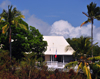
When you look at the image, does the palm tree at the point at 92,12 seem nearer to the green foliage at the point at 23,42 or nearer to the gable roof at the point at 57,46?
the gable roof at the point at 57,46

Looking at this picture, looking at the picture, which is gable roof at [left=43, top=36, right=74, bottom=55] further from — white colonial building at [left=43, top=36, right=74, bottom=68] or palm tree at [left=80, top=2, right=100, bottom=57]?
palm tree at [left=80, top=2, right=100, bottom=57]

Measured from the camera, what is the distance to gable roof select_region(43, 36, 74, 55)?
3428 cm

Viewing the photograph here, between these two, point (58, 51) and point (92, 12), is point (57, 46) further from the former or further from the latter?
point (92, 12)

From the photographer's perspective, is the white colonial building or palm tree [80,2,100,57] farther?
the white colonial building

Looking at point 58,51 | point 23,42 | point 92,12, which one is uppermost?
point 92,12

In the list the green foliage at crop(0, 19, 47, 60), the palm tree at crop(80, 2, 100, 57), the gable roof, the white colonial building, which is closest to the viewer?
the palm tree at crop(80, 2, 100, 57)

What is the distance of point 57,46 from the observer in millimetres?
37062

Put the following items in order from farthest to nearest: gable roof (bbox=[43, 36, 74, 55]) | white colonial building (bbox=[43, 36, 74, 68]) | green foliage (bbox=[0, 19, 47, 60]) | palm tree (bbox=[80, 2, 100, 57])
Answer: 1. gable roof (bbox=[43, 36, 74, 55])
2. white colonial building (bbox=[43, 36, 74, 68])
3. green foliage (bbox=[0, 19, 47, 60])
4. palm tree (bbox=[80, 2, 100, 57])

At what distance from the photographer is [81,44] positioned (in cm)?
2172

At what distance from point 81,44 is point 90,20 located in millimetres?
9962

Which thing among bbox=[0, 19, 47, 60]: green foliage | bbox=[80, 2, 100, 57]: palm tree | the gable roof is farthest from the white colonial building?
bbox=[80, 2, 100, 57]: palm tree

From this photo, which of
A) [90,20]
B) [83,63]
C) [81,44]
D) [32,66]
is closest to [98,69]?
[83,63]

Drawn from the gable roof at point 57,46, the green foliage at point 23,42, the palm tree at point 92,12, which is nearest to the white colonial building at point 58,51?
the gable roof at point 57,46

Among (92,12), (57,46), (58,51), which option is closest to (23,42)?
(58,51)
